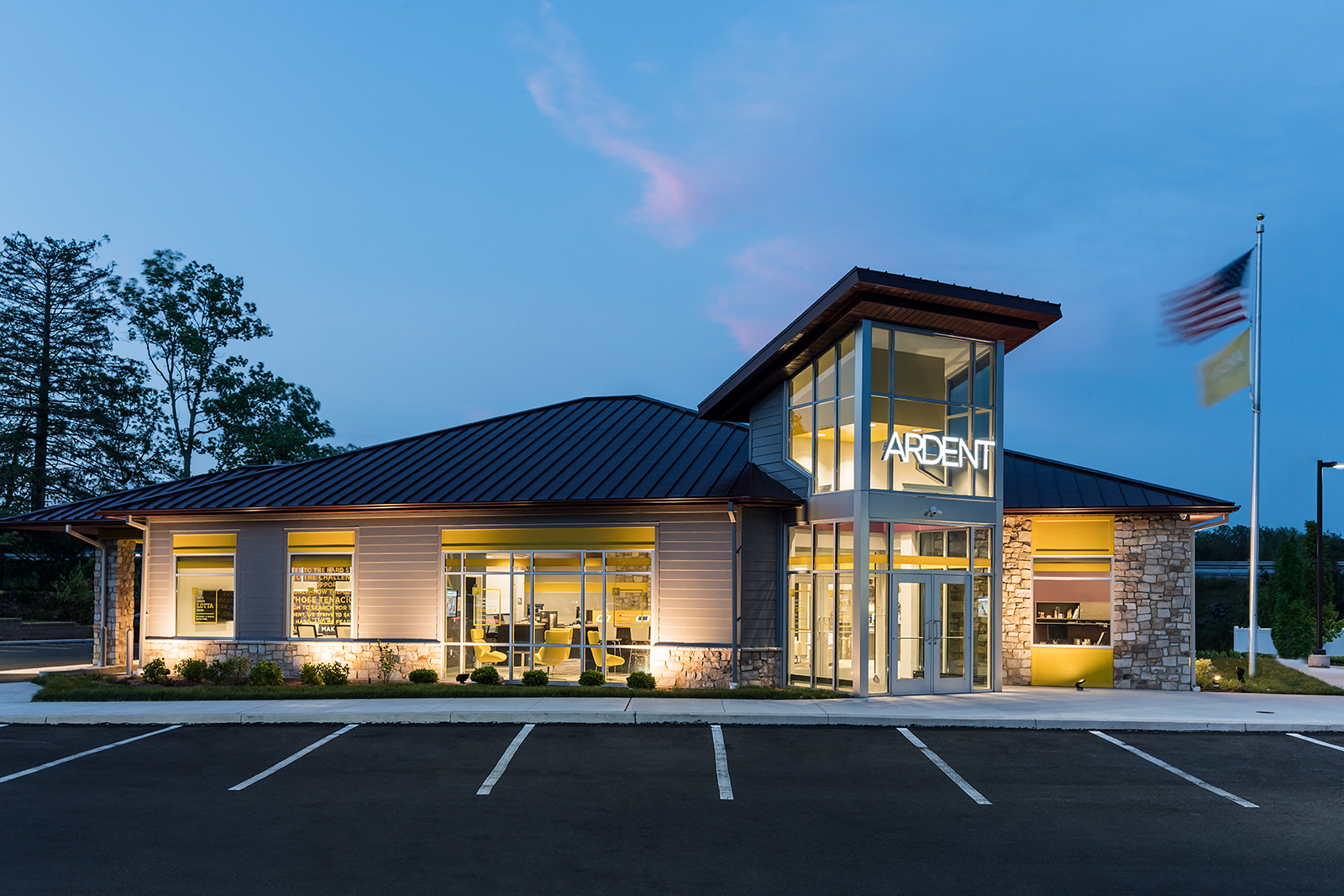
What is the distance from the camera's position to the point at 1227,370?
63.9 ft

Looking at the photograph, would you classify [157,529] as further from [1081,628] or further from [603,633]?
[1081,628]

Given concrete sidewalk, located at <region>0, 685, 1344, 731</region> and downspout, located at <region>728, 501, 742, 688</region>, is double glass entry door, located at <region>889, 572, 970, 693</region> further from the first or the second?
downspout, located at <region>728, 501, 742, 688</region>

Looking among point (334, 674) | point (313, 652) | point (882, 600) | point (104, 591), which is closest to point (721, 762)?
point (882, 600)

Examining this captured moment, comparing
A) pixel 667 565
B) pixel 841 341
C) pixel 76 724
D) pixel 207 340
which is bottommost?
pixel 76 724

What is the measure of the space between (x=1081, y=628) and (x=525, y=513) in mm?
11102

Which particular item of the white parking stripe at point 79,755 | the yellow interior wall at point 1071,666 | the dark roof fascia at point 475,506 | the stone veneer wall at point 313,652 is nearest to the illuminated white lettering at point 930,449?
the dark roof fascia at point 475,506

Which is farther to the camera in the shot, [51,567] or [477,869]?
[51,567]

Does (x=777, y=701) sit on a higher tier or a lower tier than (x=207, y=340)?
lower

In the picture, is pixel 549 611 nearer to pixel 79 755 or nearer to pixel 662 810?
pixel 79 755

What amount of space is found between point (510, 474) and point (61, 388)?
30726mm

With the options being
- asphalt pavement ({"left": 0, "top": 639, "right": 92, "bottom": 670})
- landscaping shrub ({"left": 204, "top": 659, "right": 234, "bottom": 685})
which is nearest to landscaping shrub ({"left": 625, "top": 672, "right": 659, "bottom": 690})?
landscaping shrub ({"left": 204, "top": 659, "right": 234, "bottom": 685})

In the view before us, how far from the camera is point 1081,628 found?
58.3ft

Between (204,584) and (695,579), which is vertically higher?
(695,579)

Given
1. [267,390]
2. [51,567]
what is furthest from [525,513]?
[51,567]
